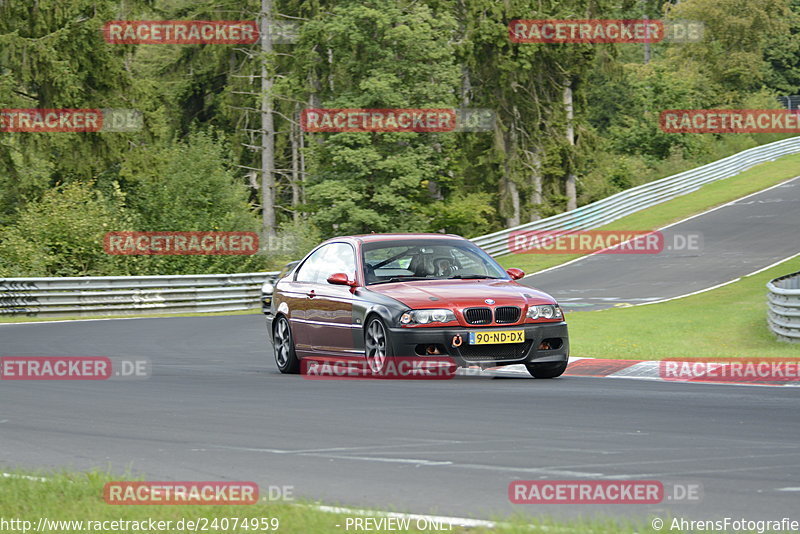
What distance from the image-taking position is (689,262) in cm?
3938

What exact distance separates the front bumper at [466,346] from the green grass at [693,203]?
95.6ft

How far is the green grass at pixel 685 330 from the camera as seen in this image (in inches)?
705

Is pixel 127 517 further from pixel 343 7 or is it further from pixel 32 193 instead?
pixel 343 7

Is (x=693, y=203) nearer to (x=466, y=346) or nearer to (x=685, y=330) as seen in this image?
(x=685, y=330)

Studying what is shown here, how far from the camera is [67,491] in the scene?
6.85 metres

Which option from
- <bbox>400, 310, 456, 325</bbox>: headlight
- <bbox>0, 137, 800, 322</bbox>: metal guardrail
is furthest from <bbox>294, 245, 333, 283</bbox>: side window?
<bbox>0, 137, 800, 322</bbox>: metal guardrail

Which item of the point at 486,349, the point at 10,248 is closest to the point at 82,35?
the point at 10,248

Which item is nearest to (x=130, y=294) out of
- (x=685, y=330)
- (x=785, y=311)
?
(x=685, y=330)

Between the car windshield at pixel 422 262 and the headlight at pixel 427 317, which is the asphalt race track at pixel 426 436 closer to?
the headlight at pixel 427 317

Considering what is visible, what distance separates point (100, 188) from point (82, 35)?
5.38 metres

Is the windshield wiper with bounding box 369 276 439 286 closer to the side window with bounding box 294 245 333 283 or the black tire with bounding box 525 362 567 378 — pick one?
the side window with bounding box 294 245 333 283

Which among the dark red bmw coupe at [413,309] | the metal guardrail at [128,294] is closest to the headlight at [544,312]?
the dark red bmw coupe at [413,309]

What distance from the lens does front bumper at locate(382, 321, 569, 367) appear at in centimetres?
1263

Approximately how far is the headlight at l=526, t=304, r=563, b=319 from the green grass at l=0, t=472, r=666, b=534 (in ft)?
21.2
